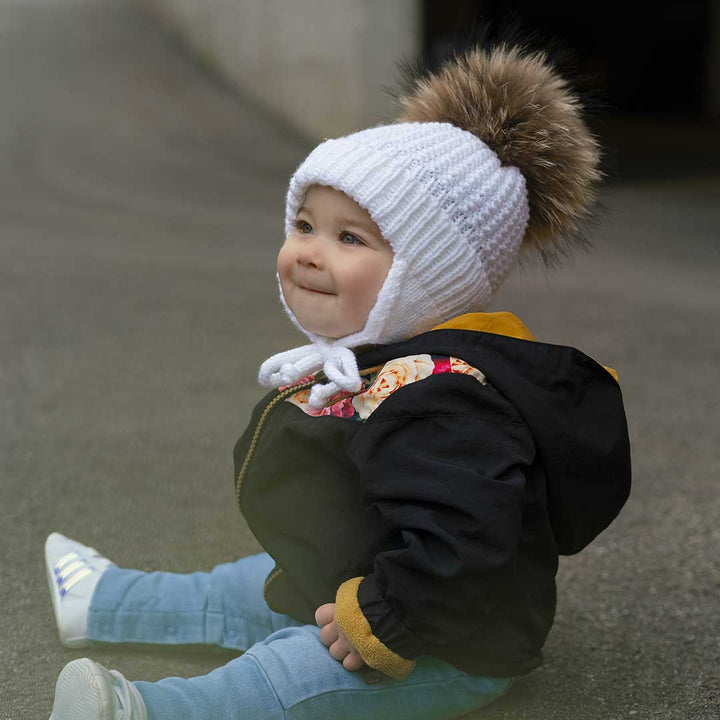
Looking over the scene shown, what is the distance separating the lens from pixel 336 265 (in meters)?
1.83

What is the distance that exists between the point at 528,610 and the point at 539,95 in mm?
890

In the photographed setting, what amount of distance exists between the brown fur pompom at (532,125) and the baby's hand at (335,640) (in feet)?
2.56

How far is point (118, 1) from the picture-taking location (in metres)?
14.0

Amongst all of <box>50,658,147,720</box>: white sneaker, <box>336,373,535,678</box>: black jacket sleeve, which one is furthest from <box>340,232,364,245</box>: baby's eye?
<box>50,658,147,720</box>: white sneaker

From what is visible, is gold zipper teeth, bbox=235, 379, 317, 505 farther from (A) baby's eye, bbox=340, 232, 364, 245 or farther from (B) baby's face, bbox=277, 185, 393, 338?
(A) baby's eye, bbox=340, 232, 364, 245

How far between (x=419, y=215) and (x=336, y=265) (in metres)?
0.16

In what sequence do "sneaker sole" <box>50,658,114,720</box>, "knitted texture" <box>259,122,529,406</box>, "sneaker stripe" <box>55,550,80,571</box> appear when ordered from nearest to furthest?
"sneaker sole" <box>50,658,114,720</box> < "knitted texture" <box>259,122,529,406</box> < "sneaker stripe" <box>55,550,80,571</box>

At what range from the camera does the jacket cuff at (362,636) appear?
163 centimetres

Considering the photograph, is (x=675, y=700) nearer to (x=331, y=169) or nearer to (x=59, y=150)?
(x=331, y=169)

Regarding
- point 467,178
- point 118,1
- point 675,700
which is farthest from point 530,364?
point 118,1

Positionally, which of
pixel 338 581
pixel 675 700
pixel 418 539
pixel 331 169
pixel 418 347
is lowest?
pixel 675 700

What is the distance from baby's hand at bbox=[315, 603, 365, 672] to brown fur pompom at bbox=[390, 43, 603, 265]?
782mm

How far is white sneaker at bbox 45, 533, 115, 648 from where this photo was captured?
2.07 meters

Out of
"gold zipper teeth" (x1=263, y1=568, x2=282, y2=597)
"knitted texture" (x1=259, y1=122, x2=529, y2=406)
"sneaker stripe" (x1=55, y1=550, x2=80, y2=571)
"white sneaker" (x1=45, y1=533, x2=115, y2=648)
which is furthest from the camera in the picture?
"sneaker stripe" (x1=55, y1=550, x2=80, y2=571)
